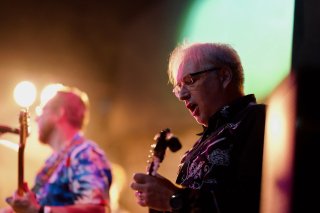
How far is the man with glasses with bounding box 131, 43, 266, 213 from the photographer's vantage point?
6.62 feet

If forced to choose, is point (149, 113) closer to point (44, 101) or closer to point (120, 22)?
point (120, 22)

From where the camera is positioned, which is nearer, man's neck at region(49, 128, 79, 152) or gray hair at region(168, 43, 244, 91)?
gray hair at region(168, 43, 244, 91)

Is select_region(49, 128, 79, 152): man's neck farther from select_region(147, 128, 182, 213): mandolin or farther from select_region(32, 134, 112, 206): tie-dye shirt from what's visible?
select_region(147, 128, 182, 213): mandolin

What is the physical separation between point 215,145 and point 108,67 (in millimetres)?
4455

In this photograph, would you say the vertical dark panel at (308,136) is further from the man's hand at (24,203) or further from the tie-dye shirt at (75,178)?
the man's hand at (24,203)

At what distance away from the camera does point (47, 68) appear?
616cm

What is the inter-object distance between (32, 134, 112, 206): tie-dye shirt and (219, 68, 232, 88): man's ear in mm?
1207

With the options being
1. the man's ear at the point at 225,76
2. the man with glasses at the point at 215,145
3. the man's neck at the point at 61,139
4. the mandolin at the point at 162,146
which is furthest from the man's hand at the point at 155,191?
the man's neck at the point at 61,139

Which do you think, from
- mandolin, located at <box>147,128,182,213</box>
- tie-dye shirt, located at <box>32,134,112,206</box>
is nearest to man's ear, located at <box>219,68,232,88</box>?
mandolin, located at <box>147,128,182,213</box>

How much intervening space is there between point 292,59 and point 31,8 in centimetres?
434

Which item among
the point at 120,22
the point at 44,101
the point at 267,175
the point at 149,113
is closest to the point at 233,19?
the point at 44,101

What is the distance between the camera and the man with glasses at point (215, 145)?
→ 2.02 metres

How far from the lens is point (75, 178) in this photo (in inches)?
130

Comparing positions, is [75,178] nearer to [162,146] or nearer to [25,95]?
[25,95]
